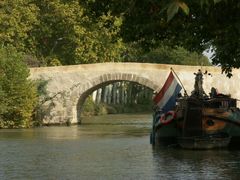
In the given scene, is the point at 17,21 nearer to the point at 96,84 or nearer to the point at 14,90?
the point at 96,84

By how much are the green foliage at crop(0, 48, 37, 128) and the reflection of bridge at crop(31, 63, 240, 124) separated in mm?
2947

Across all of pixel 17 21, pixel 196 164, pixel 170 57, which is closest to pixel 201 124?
pixel 196 164

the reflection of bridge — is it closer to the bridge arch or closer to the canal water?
the bridge arch

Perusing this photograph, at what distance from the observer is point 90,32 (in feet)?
139

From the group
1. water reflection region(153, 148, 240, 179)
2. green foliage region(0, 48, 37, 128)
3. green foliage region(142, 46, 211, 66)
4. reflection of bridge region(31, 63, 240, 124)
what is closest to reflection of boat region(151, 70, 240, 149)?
water reflection region(153, 148, 240, 179)

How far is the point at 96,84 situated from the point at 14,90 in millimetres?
4972

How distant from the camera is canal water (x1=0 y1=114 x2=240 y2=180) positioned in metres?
14.4

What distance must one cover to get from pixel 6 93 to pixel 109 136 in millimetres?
7239

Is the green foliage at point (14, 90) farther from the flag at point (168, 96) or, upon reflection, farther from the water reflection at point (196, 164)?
the water reflection at point (196, 164)

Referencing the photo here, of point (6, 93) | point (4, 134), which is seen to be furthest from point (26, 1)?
point (4, 134)

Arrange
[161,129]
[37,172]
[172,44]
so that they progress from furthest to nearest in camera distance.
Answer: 1. [161,129]
2. [37,172]
3. [172,44]

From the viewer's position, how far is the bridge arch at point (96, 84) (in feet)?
113

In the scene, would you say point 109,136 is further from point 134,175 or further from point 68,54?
point 68,54

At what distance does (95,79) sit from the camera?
34906mm
